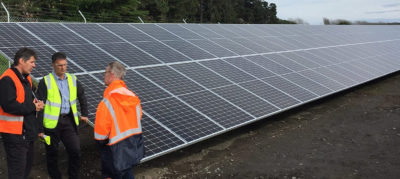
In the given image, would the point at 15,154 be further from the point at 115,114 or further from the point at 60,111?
the point at 115,114

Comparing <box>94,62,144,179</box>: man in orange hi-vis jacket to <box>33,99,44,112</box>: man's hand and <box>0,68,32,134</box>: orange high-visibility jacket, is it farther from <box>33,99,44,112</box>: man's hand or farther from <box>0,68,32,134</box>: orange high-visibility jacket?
<box>0,68,32,134</box>: orange high-visibility jacket

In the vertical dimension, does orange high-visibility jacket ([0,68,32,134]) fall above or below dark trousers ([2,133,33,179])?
above

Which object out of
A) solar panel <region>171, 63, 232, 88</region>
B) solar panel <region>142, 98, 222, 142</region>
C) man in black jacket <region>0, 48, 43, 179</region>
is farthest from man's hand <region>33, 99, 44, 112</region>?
solar panel <region>171, 63, 232, 88</region>

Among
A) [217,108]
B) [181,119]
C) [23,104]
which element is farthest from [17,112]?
[217,108]

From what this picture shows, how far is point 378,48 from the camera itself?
19.0 m

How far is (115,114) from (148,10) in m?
32.5

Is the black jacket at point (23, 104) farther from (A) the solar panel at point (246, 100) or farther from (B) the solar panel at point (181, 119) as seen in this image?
(A) the solar panel at point (246, 100)

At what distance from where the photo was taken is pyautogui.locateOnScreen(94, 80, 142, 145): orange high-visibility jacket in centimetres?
380

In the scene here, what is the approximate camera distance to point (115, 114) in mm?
3828

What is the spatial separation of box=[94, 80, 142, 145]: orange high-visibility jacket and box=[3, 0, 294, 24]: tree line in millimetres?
9985

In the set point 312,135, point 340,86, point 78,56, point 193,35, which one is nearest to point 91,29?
point 78,56

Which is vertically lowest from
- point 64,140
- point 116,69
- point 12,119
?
point 64,140

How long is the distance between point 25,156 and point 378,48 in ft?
64.4

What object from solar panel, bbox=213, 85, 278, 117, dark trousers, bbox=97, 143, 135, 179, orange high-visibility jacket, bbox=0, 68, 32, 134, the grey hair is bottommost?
solar panel, bbox=213, 85, 278, 117
